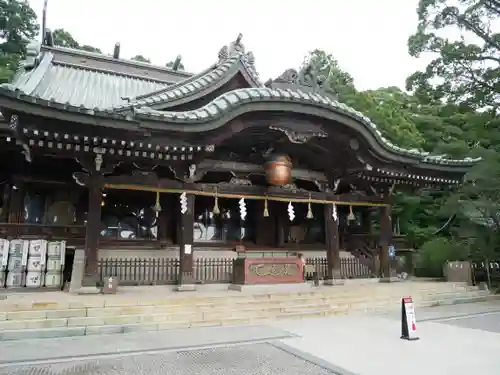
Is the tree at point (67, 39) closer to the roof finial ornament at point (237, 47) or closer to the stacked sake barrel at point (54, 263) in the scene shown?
the roof finial ornament at point (237, 47)

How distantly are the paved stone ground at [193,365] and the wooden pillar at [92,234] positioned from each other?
4.48 meters

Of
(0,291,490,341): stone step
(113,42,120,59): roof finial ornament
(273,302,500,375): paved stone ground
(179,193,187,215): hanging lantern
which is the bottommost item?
(273,302,500,375): paved stone ground

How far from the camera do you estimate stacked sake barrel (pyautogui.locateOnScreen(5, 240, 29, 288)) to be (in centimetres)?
1013

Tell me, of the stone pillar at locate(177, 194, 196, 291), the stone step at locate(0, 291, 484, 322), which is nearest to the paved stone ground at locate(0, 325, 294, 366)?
the stone step at locate(0, 291, 484, 322)

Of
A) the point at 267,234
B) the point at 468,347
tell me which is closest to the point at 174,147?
the point at 267,234

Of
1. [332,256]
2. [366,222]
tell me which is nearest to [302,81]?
[332,256]

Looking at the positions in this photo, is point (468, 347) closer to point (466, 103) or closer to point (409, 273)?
point (409, 273)

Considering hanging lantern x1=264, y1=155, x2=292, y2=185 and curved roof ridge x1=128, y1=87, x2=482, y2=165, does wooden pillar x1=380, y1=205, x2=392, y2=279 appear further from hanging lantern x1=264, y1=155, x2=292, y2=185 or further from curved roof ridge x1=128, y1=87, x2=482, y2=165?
hanging lantern x1=264, y1=155, x2=292, y2=185

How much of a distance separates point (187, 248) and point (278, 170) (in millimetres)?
3446

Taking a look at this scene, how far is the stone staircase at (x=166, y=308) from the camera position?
716cm

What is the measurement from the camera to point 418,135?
868 inches

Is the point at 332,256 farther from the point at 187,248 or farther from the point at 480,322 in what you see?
the point at 187,248

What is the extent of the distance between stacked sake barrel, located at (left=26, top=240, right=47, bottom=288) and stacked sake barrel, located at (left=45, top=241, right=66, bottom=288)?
0.44 ft

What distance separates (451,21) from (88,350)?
702 inches
